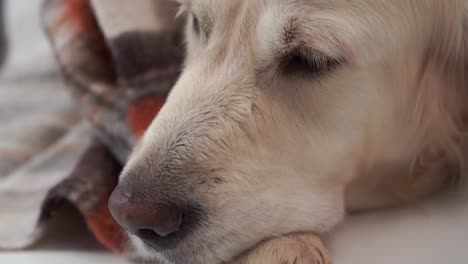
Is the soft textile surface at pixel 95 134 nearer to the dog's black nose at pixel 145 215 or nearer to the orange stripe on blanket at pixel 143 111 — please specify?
the orange stripe on blanket at pixel 143 111

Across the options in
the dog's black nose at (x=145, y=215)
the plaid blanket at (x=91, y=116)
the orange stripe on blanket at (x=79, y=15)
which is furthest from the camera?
the orange stripe on blanket at (x=79, y=15)

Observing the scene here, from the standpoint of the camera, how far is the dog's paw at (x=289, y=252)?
0.93 m

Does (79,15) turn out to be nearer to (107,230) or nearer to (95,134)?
(95,134)

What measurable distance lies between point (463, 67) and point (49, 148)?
971 millimetres

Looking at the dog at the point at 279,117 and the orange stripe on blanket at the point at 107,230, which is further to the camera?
the orange stripe on blanket at the point at 107,230

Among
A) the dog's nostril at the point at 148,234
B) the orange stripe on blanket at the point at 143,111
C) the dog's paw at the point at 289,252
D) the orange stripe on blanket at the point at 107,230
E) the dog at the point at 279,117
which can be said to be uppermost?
the dog at the point at 279,117

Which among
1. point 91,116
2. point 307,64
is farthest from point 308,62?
point 91,116

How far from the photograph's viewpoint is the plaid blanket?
46.9 inches

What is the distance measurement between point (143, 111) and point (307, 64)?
438 millimetres

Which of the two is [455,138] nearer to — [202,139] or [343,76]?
[343,76]

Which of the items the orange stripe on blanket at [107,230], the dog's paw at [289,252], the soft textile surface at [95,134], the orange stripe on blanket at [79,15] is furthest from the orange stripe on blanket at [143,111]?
the dog's paw at [289,252]

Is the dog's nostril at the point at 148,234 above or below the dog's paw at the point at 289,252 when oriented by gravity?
below

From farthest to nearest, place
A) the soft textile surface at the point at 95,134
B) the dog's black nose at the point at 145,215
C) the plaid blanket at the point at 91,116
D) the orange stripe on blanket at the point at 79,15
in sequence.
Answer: the orange stripe on blanket at the point at 79,15, the plaid blanket at the point at 91,116, the soft textile surface at the point at 95,134, the dog's black nose at the point at 145,215

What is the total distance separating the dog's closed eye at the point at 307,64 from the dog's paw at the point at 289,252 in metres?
0.26
